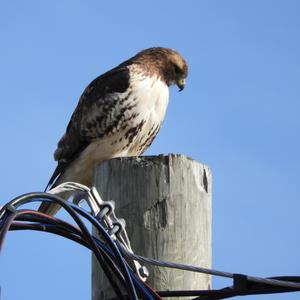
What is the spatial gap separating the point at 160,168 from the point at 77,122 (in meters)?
4.70

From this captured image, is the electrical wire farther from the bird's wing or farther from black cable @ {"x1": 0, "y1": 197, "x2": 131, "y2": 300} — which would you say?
the bird's wing

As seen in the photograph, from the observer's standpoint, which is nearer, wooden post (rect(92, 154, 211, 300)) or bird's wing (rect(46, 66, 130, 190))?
wooden post (rect(92, 154, 211, 300))

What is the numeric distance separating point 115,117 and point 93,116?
370mm

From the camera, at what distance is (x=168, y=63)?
952 cm

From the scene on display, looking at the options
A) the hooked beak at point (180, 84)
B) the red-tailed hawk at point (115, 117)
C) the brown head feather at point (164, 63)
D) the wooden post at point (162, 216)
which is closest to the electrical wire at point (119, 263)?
the wooden post at point (162, 216)

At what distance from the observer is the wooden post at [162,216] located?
445 cm

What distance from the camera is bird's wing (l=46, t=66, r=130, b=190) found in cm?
877

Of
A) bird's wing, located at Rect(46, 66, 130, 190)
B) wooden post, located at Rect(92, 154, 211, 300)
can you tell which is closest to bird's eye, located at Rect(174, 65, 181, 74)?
bird's wing, located at Rect(46, 66, 130, 190)

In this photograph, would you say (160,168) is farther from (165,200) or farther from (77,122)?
(77,122)

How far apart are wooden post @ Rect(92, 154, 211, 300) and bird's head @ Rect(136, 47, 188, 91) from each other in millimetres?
4770

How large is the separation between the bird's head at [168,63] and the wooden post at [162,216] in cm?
477

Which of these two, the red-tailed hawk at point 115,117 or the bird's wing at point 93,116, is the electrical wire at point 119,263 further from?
the bird's wing at point 93,116


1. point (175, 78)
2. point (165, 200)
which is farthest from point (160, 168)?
point (175, 78)

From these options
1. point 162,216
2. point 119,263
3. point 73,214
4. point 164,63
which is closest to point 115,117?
point 164,63
